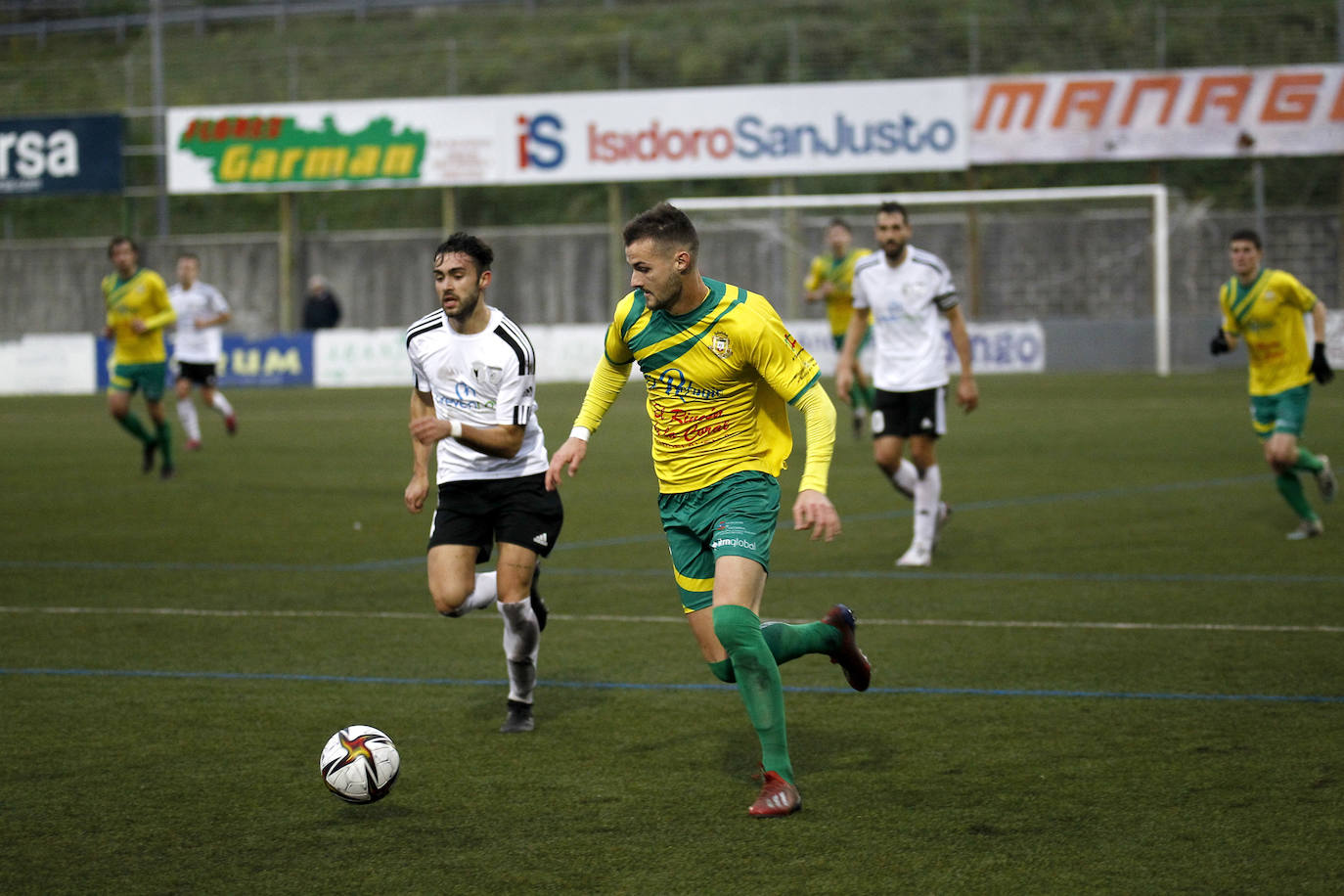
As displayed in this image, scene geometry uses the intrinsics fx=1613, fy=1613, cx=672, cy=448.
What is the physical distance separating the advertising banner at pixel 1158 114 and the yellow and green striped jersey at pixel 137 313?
19.5 m

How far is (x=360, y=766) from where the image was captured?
517cm

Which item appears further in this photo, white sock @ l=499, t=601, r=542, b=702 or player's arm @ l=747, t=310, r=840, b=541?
white sock @ l=499, t=601, r=542, b=702

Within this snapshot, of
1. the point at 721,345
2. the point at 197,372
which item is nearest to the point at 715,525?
the point at 721,345

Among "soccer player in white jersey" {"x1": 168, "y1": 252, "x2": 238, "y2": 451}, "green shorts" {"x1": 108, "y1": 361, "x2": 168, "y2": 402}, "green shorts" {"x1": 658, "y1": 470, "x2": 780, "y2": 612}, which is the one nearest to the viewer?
"green shorts" {"x1": 658, "y1": 470, "x2": 780, "y2": 612}

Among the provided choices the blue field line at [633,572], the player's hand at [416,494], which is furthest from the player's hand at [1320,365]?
the player's hand at [416,494]

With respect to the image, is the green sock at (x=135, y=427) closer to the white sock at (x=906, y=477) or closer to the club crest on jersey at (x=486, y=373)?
the white sock at (x=906, y=477)

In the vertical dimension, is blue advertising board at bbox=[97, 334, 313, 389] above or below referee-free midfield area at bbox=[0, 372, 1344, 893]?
above

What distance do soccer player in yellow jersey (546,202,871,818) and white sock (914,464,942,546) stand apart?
458cm

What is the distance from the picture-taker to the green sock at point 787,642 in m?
5.39

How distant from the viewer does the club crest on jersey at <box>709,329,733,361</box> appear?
5.37 meters

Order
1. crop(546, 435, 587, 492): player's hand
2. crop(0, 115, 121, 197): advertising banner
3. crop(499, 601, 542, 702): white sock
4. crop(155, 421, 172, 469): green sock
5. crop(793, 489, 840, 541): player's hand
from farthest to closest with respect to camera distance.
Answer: crop(0, 115, 121, 197): advertising banner → crop(155, 421, 172, 469): green sock → crop(499, 601, 542, 702): white sock → crop(546, 435, 587, 492): player's hand → crop(793, 489, 840, 541): player's hand

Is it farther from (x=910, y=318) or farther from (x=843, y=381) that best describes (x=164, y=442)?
(x=910, y=318)

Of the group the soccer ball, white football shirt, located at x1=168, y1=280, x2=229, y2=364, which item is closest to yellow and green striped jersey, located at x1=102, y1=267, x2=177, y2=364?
white football shirt, located at x1=168, y1=280, x2=229, y2=364

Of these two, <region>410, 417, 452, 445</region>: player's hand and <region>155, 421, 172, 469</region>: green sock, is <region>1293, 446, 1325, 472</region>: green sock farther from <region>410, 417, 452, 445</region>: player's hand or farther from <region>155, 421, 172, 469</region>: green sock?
<region>155, 421, 172, 469</region>: green sock
